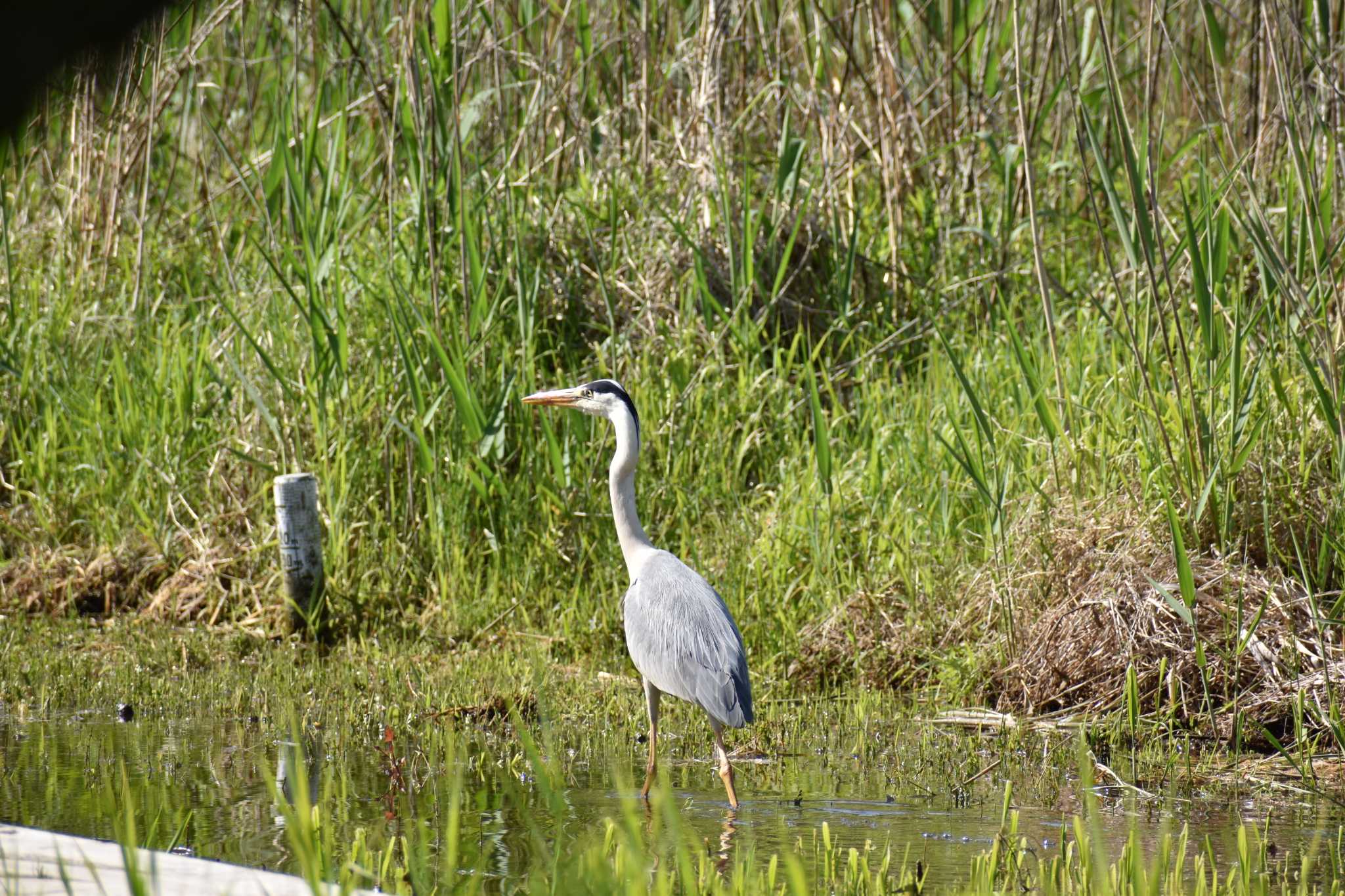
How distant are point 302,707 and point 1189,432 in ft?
10.2

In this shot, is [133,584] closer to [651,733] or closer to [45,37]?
[651,733]

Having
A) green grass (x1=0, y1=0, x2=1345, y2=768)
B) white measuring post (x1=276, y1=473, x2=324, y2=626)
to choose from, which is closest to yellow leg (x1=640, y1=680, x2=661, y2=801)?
green grass (x1=0, y1=0, x2=1345, y2=768)

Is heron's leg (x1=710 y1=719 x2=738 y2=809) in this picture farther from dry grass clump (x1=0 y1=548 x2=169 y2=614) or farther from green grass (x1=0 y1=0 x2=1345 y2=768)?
dry grass clump (x1=0 y1=548 x2=169 y2=614)

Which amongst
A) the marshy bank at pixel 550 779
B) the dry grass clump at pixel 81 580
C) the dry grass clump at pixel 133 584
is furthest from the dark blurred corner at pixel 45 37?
the dry grass clump at pixel 81 580

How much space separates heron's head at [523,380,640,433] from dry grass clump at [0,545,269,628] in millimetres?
1670

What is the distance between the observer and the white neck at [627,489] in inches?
202

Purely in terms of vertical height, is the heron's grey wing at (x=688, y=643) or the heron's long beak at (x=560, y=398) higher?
the heron's long beak at (x=560, y=398)

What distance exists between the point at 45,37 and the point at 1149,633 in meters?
4.21

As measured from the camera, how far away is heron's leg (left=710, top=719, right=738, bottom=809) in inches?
158

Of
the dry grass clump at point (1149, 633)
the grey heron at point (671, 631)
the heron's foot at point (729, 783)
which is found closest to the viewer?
the heron's foot at point (729, 783)

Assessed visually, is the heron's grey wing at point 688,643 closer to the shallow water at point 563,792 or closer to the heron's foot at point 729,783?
the heron's foot at point 729,783

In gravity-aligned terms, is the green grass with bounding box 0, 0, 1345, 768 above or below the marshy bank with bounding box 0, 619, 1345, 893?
above

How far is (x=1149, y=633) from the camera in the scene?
15.5ft

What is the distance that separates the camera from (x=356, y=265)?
7.22 metres
